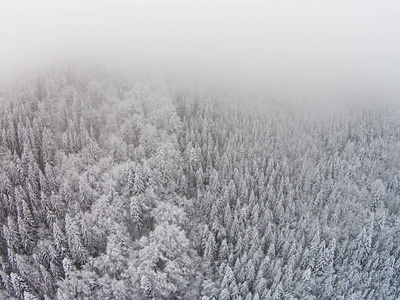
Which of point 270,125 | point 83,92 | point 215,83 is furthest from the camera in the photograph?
point 215,83

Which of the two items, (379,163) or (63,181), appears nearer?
(63,181)

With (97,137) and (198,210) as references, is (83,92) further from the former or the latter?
(198,210)

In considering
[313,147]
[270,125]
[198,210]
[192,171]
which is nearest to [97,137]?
[192,171]

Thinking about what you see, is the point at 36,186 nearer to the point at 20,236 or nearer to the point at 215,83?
the point at 20,236

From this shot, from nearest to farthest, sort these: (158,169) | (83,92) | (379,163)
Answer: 1. (158,169)
2. (83,92)
3. (379,163)

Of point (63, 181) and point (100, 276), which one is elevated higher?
point (63, 181)

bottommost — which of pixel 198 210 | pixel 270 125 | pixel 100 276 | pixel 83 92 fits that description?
pixel 100 276

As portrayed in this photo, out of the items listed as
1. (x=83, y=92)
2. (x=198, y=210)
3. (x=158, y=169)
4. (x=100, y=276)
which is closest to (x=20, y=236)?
(x=100, y=276)
